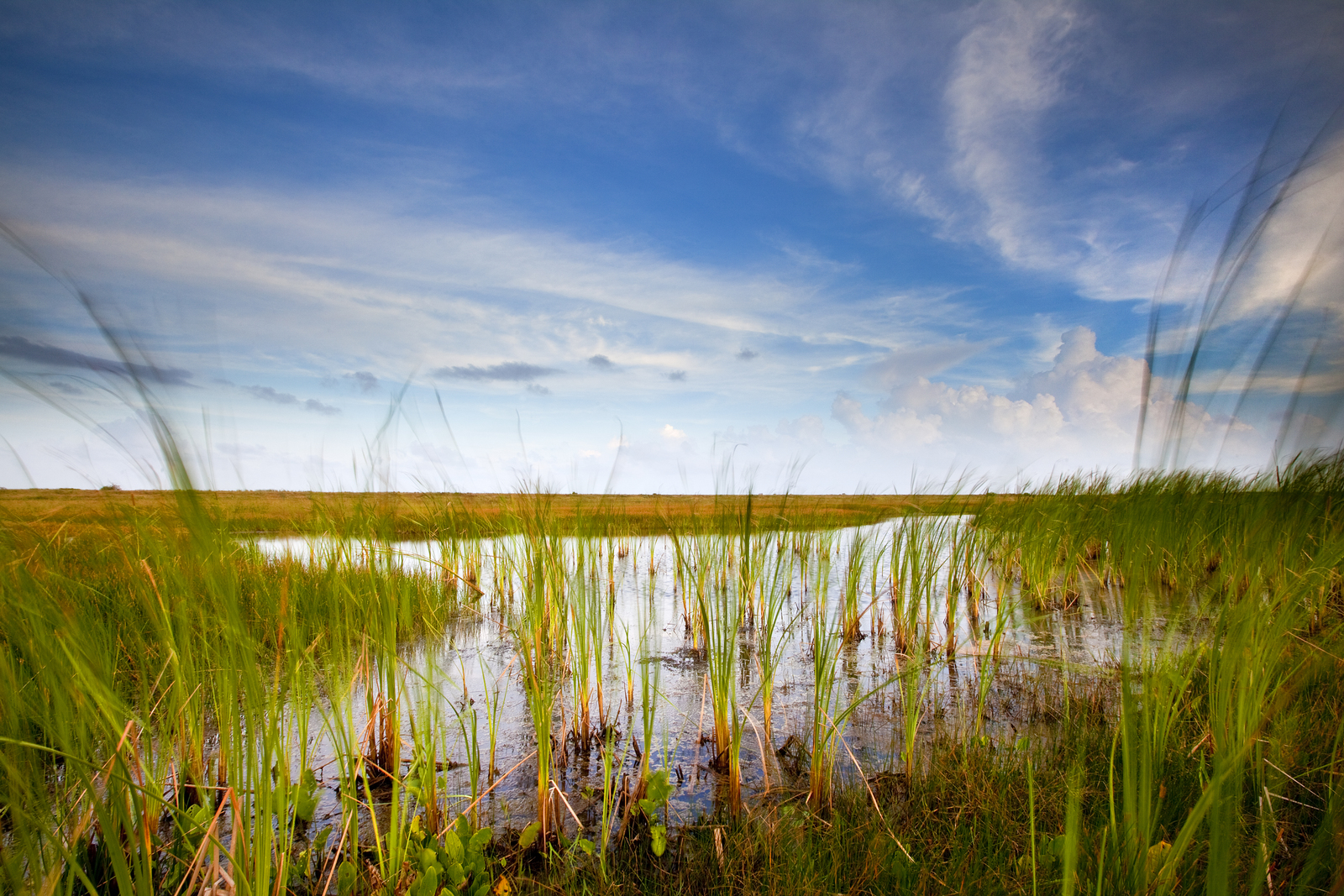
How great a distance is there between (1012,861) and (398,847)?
2.34 metres

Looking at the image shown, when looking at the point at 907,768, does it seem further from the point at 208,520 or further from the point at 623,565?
the point at 623,565

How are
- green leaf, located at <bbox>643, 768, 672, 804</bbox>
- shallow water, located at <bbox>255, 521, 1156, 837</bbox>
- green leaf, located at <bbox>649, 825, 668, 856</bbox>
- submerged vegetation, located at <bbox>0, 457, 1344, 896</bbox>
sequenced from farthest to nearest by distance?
shallow water, located at <bbox>255, 521, 1156, 837</bbox> → green leaf, located at <bbox>643, 768, 672, 804</bbox> → green leaf, located at <bbox>649, 825, 668, 856</bbox> → submerged vegetation, located at <bbox>0, 457, 1344, 896</bbox>

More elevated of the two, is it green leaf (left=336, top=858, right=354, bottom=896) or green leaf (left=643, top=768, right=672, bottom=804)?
green leaf (left=643, top=768, right=672, bottom=804)

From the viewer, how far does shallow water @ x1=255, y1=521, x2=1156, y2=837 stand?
10.3ft

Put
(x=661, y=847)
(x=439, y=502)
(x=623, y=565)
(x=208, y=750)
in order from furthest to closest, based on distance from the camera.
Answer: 1. (x=623, y=565)
2. (x=439, y=502)
3. (x=208, y=750)
4. (x=661, y=847)

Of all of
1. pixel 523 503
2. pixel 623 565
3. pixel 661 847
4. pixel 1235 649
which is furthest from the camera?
pixel 623 565

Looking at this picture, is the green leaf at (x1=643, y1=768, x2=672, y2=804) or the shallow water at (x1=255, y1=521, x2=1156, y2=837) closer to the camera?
the green leaf at (x1=643, y1=768, x2=672, y2=804)

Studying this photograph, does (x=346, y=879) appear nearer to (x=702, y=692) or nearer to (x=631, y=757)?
(x=631, y=757)

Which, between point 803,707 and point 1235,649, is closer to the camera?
point 1235,649

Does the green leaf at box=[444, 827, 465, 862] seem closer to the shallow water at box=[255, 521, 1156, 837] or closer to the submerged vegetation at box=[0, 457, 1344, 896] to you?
the submerged vegetation at box=[0, 457, 1344, 896]

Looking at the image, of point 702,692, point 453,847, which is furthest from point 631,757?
point 453,847

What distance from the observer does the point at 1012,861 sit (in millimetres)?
2318

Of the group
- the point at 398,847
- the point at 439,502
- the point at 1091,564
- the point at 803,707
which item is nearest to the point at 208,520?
the point at 398,847

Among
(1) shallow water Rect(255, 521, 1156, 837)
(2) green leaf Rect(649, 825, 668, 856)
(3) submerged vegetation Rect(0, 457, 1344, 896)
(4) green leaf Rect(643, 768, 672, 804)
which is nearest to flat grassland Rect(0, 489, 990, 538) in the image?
(3) submerged vegetation Rect(0, 457, 1344, 896)
